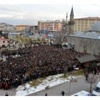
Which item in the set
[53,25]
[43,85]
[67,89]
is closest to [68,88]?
[67,89]

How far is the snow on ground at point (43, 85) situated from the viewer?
1490 centimetres

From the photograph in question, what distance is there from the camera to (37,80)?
17469 millimetres

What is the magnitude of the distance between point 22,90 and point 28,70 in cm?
470

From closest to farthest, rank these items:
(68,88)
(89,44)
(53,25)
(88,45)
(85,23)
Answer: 1. (68,88)
2. (89,44)
3. (88,45)
4. (85,23)
5. (53,25)

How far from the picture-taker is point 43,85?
16266 mm

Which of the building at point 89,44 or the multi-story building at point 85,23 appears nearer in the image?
the building at point 89,44

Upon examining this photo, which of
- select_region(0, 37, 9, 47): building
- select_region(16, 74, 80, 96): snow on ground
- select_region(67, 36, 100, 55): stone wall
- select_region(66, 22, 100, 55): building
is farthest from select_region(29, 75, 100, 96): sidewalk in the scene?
select_region(0, 37, 9, 47): building

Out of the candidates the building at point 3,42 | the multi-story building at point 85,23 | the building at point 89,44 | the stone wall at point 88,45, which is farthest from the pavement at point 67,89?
the multi-story building at point 85,23

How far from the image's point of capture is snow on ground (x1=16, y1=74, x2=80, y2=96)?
48.9 ft

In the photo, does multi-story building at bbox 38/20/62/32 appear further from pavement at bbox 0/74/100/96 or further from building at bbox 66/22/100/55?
pavement at bbox 0/74/100/96

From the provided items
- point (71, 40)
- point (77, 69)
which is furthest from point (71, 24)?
point (77, 69)

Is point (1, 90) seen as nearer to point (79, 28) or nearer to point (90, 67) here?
point (90, 67)

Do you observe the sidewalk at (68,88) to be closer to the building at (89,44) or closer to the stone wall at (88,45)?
→ the stone wall at (88,45)

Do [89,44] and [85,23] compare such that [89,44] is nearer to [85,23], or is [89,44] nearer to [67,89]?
[67,89]
